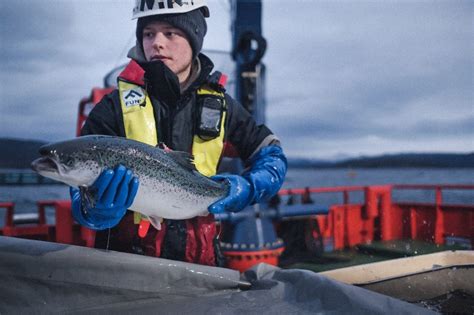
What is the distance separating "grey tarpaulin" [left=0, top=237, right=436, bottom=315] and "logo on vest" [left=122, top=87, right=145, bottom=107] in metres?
0.91

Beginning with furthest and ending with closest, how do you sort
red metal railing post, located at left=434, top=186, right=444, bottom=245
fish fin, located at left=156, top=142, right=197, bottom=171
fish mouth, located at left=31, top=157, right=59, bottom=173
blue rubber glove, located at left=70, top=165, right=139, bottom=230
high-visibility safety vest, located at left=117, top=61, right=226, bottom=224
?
red metal railing post, located at left=434, top=186, right=444, bottom=245 < high-visibility safety vest, located at left=117, top=61, right=226, bottom=224 < fish fin, located at left=156, top=142, right=197, bottom=171 < blue rubber glove, located at left=70, top=165, right=139, bottom=230 < fish mouth, located at left=31, top=157, right=59, bottom=173

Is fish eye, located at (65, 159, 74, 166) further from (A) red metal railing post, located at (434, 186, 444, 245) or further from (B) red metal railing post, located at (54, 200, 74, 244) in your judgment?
(A) red metal railing post, located at (434, 186, 444, 245)

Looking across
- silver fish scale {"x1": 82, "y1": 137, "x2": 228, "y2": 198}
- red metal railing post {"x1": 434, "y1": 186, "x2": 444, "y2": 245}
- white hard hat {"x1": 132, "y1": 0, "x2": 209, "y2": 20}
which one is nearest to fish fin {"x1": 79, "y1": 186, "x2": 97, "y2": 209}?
silver fish scale {"x1": 82, "y1": 137, "x2": 228, "y2": 198}

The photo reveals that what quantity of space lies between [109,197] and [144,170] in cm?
23

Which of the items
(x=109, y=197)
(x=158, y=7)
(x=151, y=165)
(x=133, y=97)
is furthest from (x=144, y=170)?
(x=158, y=7)

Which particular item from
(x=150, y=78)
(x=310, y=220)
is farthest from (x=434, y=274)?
(x=310, y=220)

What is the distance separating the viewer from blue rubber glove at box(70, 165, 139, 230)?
1.90m

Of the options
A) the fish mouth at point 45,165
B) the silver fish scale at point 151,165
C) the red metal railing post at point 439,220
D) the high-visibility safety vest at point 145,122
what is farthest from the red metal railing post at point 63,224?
the red metal railing post at point 439,220

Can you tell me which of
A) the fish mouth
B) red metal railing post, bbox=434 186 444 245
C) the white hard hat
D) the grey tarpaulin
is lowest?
red metal railing post, bbox=434 186 444 245

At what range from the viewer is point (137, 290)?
2135 millimetres

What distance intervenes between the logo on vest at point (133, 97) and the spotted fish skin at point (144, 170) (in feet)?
1.44

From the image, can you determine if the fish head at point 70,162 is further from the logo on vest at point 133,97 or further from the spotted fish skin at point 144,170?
the logo on vest at point 133,97

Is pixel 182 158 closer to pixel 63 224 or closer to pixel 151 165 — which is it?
pixel 151 165

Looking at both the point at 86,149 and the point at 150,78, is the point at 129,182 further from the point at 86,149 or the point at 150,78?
the point at 150,78
